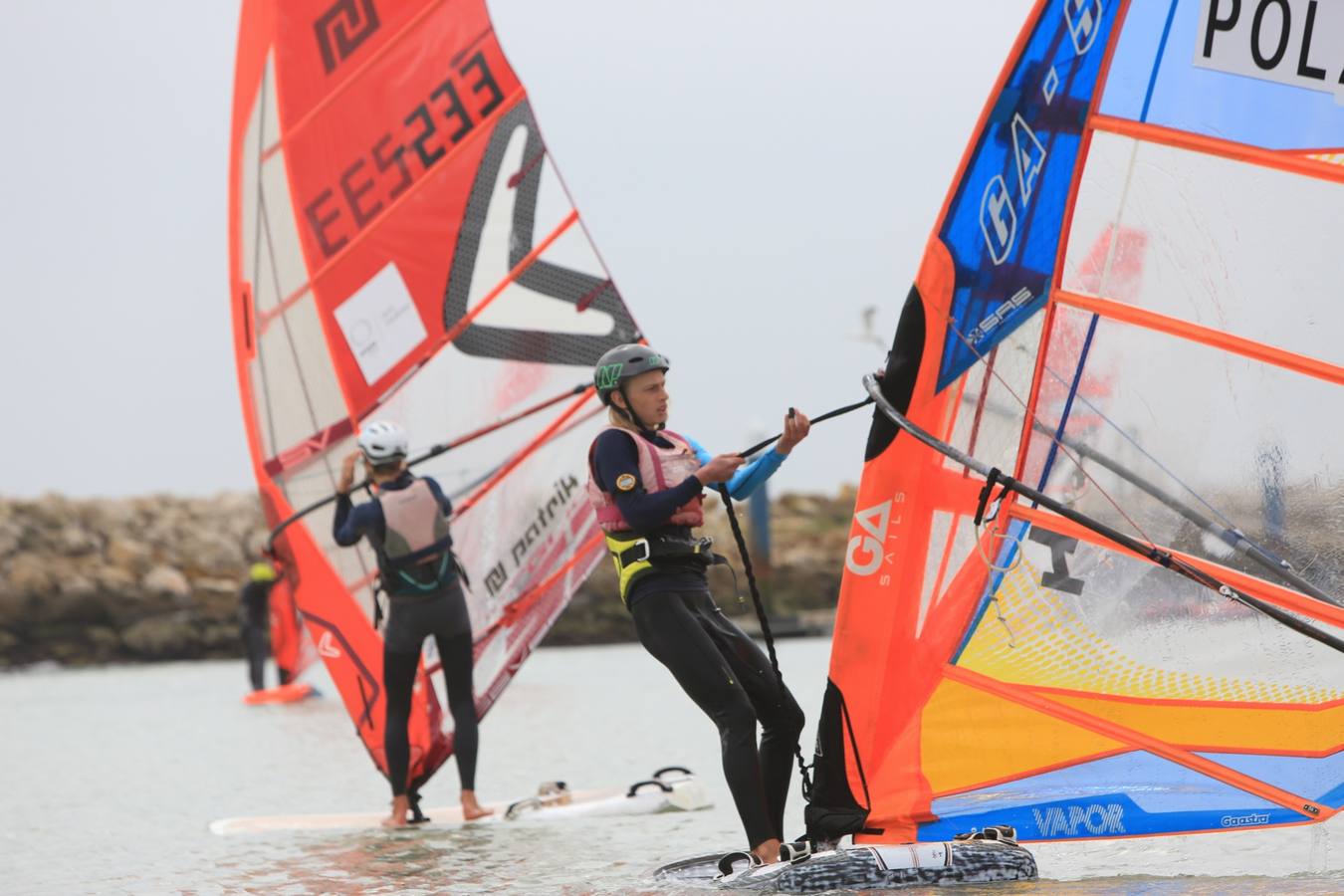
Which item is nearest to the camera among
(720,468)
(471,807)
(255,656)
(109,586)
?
(720,468)

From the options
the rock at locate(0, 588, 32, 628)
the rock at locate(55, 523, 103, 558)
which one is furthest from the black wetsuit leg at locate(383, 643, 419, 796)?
the rock at locate(55, 523, 103, 558)

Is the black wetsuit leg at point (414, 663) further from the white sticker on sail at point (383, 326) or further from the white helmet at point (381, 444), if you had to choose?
the white sticker on sail at point (383, 326)

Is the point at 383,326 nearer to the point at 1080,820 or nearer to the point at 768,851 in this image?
the point at 768,851

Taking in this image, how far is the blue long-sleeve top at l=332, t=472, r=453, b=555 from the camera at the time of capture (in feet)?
23.1

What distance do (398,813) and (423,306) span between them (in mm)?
2507

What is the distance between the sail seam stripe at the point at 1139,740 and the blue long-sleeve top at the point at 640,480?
2.45 ft

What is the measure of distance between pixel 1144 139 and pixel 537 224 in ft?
13.5

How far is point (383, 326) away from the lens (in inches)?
337

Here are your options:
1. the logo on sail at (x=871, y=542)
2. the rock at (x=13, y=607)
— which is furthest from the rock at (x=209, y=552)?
the logo on sail at (x=871, y=542)

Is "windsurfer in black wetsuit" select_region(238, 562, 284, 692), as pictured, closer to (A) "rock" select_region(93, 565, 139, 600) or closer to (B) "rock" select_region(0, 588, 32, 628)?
(A) "rock" select_region(93, 565, 139, 600)

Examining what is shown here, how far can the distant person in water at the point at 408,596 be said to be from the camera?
7.09 meters

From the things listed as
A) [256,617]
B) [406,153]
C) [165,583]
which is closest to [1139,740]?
[406,153]

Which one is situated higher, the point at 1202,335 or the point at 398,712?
the point at 1202,335

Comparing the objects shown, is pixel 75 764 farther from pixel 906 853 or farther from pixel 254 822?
pixel 906 853
